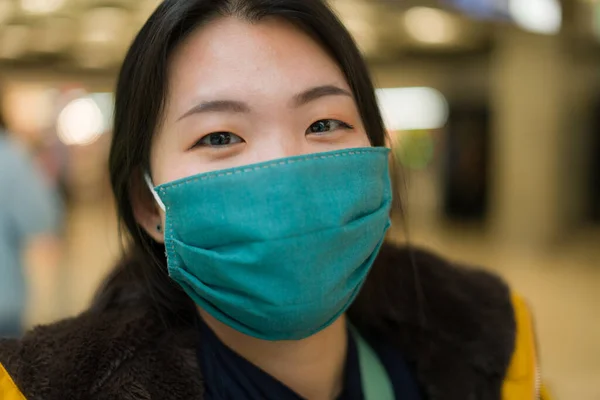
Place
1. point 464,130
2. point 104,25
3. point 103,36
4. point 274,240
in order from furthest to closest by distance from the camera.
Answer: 1. point 464,130
2. point 103,36
3. point 104,25
4. point 274,240

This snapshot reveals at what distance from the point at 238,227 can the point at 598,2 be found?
6701mm

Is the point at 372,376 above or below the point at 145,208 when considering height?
below

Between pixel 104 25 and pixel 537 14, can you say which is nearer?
pixel 537 14

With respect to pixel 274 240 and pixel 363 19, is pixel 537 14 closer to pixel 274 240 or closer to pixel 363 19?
pixel 363 19

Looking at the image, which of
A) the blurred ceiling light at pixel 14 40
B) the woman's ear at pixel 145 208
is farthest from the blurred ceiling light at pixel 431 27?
the woman's ear at pixel 145 208

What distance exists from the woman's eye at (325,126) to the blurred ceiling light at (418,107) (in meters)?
11.2

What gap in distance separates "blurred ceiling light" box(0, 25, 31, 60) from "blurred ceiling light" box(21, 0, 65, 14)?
3.88 feet

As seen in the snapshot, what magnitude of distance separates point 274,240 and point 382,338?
0.55 metres

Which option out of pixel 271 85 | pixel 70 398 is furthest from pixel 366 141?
pixel 70 398

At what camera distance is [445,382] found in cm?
121

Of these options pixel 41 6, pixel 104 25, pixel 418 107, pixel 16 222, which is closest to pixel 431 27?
pixel 418 107

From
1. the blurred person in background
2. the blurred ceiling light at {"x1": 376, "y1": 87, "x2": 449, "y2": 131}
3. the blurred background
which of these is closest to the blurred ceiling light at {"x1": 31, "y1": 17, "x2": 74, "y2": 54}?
the blurred background

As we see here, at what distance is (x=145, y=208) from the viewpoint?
1.16 m

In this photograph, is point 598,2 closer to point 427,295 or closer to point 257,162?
point 427,295
